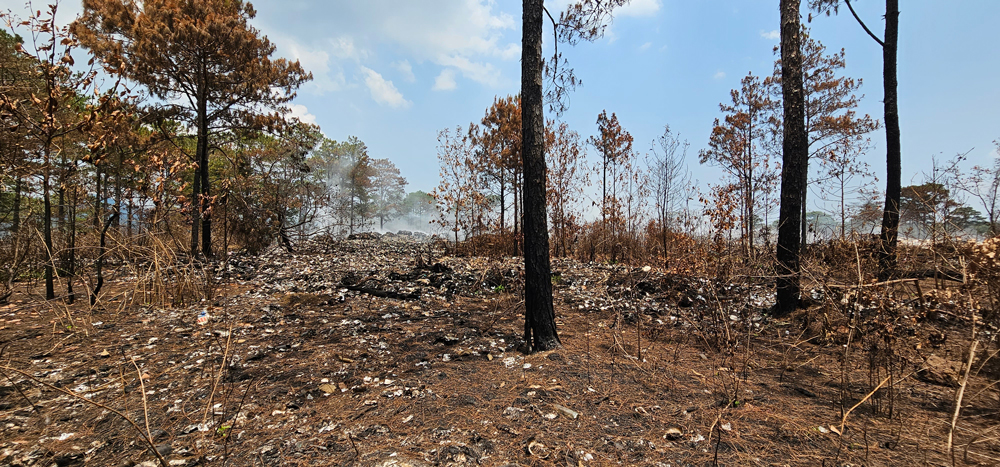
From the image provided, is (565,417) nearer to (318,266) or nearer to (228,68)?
(318,266)

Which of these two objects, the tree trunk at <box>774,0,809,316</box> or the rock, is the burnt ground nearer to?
the rock

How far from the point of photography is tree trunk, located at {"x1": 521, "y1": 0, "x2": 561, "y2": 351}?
3432 millimetres

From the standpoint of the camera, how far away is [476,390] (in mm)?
2701

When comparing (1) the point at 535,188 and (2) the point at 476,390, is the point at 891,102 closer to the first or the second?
(1) the point at 535,188

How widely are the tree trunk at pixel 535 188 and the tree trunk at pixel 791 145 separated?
128 inches

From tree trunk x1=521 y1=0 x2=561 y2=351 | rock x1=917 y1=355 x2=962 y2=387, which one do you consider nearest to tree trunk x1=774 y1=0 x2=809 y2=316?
rock x1=917 y1=355 x2=962 y2=387

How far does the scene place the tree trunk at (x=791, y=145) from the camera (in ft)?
14.8

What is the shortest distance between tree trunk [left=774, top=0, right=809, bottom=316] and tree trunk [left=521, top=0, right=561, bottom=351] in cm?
324

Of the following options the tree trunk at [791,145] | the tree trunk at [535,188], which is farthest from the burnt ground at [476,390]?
the tree trunk at [791,145]

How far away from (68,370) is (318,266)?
5173 mm

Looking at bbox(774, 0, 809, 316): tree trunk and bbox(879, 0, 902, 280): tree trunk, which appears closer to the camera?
bbox(774, 0, 809, 316): tree trunk

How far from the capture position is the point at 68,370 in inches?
113

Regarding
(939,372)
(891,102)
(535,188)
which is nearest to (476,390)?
(535,188)

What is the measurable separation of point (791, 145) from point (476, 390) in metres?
4.90
